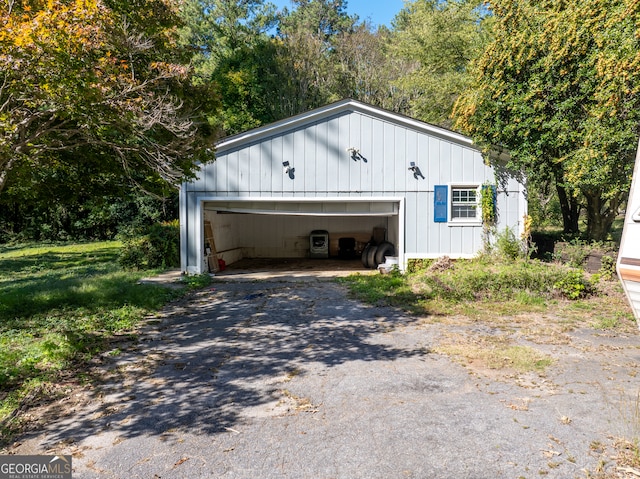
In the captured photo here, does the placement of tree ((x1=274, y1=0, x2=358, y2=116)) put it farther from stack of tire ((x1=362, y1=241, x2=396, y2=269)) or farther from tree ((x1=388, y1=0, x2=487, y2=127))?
stack of tire ((x1=362, y1=241, x2=396, y2=269))

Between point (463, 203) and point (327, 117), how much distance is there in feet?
15.6

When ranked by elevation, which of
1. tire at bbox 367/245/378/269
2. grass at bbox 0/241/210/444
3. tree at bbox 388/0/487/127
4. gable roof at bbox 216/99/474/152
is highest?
tree at bbox 388/0/487/127

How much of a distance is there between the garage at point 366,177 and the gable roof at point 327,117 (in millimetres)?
29

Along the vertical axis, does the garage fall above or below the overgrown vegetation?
above

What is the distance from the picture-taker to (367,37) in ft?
94.4

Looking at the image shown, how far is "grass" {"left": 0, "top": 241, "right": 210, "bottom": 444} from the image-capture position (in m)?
5.16

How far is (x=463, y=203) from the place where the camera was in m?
13.0

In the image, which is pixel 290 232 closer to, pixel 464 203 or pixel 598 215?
pixel 464 203

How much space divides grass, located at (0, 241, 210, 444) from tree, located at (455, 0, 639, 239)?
32.2 ft

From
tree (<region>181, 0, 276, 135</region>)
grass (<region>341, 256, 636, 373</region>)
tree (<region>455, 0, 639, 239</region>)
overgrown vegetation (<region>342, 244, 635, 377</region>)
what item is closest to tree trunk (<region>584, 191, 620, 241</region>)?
tree (<region>455, 0, 639, 239</region>)

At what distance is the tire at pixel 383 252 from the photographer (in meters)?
15.5

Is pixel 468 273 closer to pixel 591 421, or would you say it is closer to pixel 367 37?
pixel 591 421

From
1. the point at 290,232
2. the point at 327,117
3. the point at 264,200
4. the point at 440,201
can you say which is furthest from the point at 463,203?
the point at 290,232

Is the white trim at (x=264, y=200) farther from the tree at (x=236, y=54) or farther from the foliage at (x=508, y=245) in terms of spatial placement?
the tree at (x=236, y=54)
